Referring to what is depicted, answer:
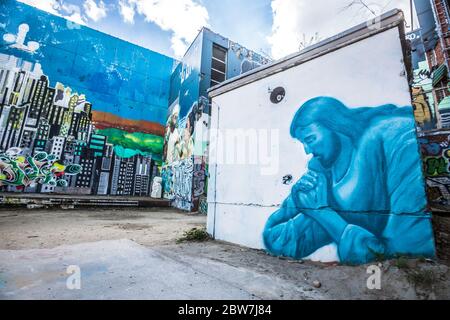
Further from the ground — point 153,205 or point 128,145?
point 128,145

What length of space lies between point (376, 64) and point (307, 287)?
347 centimetres

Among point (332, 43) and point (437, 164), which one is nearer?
point (332, 43)

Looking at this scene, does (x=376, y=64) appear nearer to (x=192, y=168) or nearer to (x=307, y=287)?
(x=307, y=287)

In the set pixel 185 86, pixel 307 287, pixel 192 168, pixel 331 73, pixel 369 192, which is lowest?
pixel 307 287

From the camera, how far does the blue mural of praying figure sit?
9.87 feet

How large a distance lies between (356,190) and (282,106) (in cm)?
215

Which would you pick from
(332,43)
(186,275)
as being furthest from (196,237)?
(332,43)

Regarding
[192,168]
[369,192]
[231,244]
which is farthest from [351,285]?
[192,168]

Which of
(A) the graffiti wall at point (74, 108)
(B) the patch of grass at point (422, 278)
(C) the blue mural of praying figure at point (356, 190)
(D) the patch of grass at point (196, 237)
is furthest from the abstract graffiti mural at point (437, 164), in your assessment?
(A) the graffiti wall at point (74, 108)

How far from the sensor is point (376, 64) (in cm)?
349

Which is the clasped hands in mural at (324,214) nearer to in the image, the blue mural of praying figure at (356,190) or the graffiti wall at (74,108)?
the blue mural of praying figure at (356,190)

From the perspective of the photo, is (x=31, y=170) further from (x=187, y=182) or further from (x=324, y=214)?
(x=324, y=214)

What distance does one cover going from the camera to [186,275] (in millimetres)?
3051

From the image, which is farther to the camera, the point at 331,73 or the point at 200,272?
the point at 331,73
